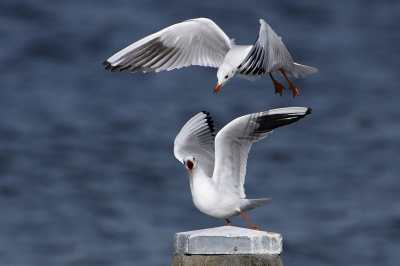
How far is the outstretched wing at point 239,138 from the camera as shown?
453cm

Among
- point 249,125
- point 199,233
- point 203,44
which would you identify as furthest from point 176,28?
point 199,233

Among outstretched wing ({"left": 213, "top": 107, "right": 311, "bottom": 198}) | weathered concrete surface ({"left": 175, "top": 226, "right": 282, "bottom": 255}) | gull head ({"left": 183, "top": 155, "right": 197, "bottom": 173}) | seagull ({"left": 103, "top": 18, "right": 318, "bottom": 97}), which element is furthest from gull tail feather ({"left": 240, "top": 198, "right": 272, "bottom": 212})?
seagull ({"left": 103, "top": 18, "right": 318, "bottom": 97})

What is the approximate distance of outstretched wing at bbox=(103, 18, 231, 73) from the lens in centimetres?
550

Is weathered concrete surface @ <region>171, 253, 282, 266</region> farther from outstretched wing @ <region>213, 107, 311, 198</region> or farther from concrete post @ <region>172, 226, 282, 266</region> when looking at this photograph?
outstretched wing @ <region>213, 107, 311, 198</region>

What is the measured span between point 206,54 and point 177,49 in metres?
0.42

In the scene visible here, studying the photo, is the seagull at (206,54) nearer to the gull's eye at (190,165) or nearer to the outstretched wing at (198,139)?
the outstretched wing at (198,139)

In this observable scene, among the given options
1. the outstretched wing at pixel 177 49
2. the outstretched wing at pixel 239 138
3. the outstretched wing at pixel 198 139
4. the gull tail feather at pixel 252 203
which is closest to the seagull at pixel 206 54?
the outstretched wing at pixel 177 49

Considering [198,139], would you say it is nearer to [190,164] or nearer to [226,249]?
[190,164]

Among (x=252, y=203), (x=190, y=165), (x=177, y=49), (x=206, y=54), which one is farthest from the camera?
(x=206, y=54)

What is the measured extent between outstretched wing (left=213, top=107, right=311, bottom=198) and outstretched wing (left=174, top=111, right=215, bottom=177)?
620mm

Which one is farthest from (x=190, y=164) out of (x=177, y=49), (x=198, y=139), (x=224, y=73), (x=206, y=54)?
(x=206, y=54)

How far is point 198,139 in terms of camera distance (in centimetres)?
575

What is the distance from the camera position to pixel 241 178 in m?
4.95

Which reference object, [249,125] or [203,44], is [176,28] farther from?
[249,125]
